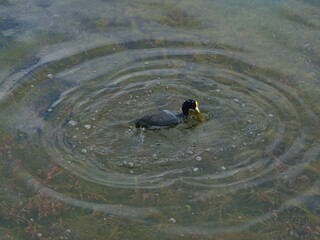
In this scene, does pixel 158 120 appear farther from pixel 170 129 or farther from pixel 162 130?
pixel 170 129

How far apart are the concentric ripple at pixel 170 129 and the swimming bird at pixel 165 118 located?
17 cm

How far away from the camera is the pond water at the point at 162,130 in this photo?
8.52 meters

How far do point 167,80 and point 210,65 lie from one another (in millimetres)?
1146

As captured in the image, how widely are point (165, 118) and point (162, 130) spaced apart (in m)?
0.24

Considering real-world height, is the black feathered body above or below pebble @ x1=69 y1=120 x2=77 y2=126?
above

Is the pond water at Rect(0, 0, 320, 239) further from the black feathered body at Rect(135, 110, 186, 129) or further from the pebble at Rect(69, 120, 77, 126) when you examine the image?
the black feathered body at Rect(135, 110, 186, 129)

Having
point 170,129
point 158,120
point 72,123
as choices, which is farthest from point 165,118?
point 72,123

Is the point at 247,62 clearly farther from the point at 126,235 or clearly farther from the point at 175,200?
the point at 126,235

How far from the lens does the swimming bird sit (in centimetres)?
989

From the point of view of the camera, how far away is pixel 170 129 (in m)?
10.1

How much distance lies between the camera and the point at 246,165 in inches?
366

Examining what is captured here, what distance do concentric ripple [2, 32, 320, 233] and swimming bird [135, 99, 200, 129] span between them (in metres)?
0.17

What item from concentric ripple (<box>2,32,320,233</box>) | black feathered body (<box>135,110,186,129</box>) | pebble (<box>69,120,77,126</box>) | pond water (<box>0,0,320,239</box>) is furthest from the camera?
pebble (<box>69,120,77,126</box>)

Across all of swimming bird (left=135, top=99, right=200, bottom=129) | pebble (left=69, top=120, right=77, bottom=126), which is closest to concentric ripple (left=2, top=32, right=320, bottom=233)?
pebble (left=69, top=120, right=77, bottom=126)
